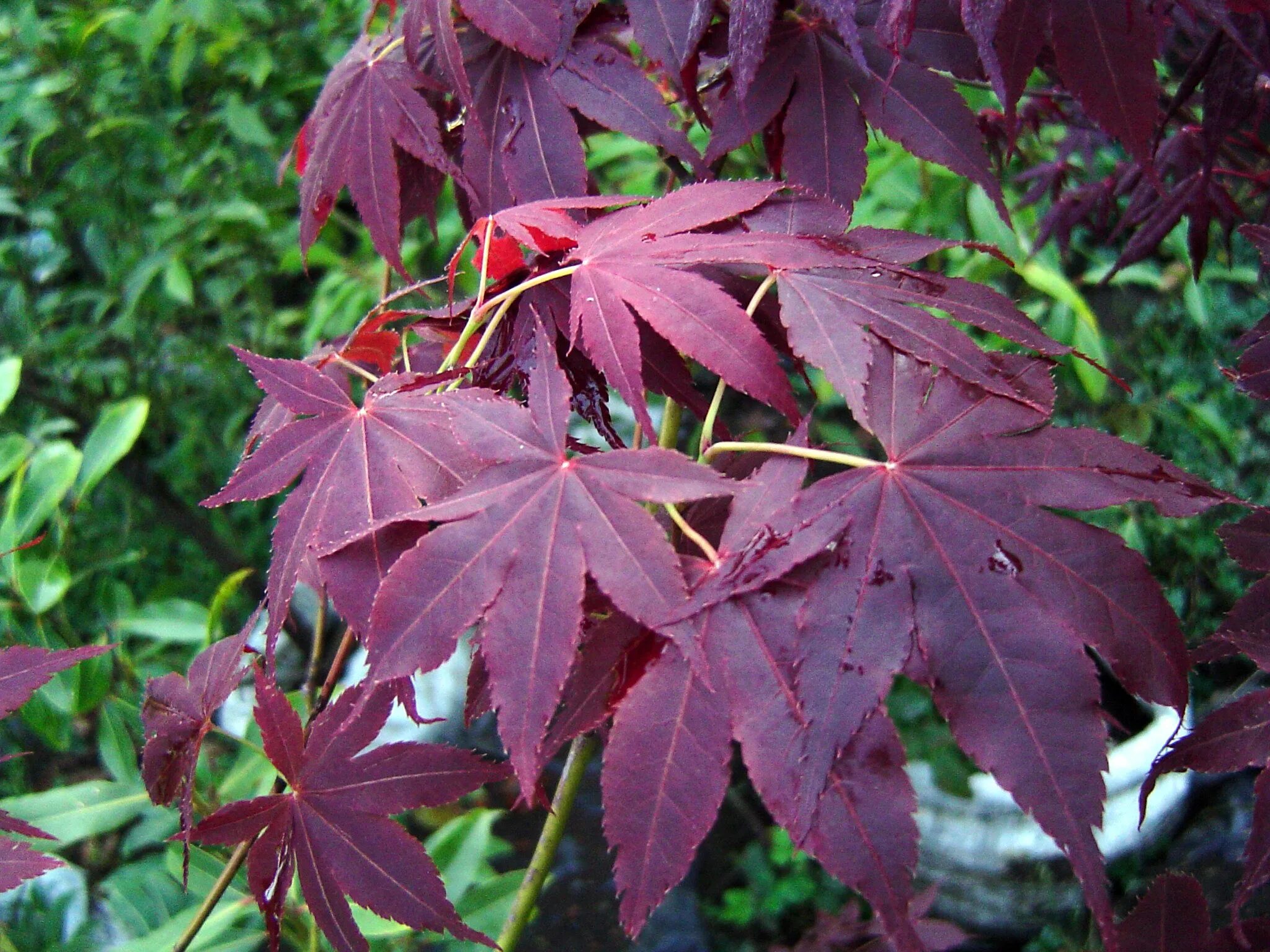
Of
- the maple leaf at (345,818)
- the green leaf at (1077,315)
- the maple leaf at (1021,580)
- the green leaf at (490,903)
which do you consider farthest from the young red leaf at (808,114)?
the green leaf at (1077,315)

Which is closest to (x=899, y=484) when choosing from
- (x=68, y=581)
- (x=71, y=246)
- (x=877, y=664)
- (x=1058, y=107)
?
(x=877, y=664)

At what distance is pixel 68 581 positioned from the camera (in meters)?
1.20

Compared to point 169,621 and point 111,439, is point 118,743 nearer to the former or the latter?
point 169,621

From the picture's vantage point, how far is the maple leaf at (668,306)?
494 millimetres

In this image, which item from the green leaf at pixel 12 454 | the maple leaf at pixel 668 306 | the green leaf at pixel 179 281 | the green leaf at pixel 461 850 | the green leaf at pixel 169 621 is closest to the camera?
the maple leaf at pixel 668 306

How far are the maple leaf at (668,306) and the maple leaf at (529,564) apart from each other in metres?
0.04

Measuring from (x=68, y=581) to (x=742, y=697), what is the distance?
1116 mm

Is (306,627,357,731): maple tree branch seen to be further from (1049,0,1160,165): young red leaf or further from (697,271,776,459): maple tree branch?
(1049,0,1160,165): young red leaf

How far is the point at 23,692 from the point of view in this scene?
58cm

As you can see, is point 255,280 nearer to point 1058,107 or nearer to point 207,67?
point 207,67

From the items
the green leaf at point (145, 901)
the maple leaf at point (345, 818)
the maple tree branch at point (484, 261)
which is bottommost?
the green leaf at point (145, 901)

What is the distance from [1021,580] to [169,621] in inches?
55.4

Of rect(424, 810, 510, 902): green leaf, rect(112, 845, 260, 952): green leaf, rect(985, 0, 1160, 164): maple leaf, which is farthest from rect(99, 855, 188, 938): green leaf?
rect(985, 0, 1160, 164): maple leaf

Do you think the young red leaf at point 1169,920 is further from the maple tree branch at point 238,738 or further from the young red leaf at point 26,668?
Answer: the young red leaf at point 26,668
